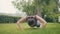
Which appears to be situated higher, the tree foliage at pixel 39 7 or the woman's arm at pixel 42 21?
the tree foliage at pixel 39 7

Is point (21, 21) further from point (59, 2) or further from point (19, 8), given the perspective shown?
point (59, 2)

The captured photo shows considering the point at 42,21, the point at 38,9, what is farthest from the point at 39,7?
the point at 42,21

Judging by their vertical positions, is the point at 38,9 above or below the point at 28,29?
above

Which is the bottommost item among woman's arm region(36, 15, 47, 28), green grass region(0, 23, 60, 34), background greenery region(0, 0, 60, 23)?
green grass region(0, 23, 60, 34)

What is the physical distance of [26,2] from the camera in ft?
4.06

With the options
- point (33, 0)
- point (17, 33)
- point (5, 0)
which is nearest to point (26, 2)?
A: point (33, 0)

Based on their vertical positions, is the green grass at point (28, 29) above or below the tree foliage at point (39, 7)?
below

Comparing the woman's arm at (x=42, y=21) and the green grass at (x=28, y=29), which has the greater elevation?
the woman's arm at (x=42, y=21)

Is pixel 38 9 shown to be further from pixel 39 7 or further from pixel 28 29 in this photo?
pixel 28 29

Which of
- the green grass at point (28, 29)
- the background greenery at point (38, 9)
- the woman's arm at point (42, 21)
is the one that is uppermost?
the background greenery at point (38, 9)

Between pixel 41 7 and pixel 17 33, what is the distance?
0.26 m

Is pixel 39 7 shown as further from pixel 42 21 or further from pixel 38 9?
pixel 42 21

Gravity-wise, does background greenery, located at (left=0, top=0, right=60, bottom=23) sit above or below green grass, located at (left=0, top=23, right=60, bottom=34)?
above

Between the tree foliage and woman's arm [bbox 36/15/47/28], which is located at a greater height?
the tree foliage
